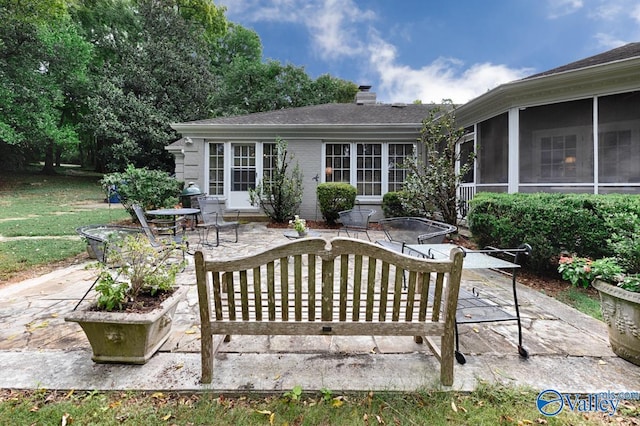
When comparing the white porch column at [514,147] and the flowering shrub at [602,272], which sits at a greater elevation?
the white porch column at [514,147]

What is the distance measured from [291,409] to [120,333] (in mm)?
1273

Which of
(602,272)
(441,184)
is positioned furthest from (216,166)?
(602,272)

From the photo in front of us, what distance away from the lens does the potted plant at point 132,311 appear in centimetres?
204

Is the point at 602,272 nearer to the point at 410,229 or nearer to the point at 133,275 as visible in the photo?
the point at 410,229

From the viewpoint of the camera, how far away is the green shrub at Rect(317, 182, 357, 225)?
28.3 ft

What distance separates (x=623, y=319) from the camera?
2168mm

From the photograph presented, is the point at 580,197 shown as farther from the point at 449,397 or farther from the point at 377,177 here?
the point at 377,177

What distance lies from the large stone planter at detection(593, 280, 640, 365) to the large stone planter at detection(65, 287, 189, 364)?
3.23 meters

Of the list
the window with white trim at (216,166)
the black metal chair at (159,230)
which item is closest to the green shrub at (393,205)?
the window with white trim at (216,166)

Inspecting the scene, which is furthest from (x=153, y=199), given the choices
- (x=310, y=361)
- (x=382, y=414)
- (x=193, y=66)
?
(x=193, y=66)

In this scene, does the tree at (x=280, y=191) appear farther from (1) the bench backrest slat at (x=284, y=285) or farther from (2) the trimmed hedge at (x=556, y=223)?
(1) the bench backrest slat at (x=284, y=285)

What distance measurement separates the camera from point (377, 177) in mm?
9773

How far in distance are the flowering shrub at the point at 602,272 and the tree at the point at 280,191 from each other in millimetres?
7116

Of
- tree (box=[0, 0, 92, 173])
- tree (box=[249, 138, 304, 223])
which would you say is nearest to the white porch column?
tree (box=[249, 138, 304, 223])
